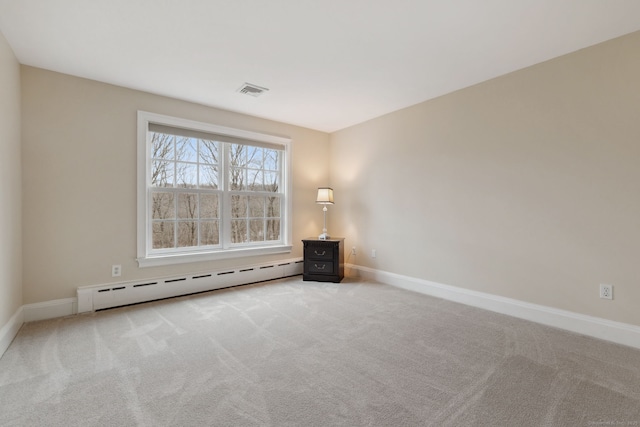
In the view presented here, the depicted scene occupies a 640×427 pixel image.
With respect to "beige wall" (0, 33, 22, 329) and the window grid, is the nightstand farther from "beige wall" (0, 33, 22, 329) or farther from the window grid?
"beige wall" (0, 33, 22, 329)

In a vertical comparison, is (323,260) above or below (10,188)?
below

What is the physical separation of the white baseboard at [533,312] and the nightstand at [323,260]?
784 mm

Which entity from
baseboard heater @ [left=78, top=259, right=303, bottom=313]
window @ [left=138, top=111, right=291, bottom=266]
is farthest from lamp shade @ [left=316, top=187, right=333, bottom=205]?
baseboard heater @ [left=78, top=259, right=303, bottom=313]

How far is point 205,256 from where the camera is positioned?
3.69 m

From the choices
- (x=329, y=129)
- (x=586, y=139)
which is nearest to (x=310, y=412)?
(x=586, y=139)

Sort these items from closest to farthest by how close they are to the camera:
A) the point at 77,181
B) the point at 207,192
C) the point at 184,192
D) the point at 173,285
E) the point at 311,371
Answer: the point at 311,371 < the point at 77,181 < the point at 173,285 < the point at 184,192 < the point at 207,192

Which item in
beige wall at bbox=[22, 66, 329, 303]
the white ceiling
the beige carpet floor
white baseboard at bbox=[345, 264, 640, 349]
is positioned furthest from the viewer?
beige wall at bbox=[22, 66, 329, 303]

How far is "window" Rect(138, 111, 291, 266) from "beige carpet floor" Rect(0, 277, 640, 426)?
3.32 ft

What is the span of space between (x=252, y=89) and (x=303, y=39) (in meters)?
1.11

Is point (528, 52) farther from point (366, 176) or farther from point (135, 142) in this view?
point (135, 142)

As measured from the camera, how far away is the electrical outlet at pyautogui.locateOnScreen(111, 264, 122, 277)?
3107 millimetres

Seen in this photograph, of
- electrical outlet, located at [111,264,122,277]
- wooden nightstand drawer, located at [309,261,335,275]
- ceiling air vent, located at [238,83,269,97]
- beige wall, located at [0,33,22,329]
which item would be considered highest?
ceiling air vent, located at [238,83,269,97]

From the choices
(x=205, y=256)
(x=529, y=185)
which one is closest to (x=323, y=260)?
(x=205, y=256)

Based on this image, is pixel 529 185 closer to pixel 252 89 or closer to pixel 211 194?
pixel 252 89
